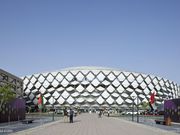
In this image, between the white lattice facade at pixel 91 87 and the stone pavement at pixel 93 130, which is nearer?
the stone pavement at pixel 93 130

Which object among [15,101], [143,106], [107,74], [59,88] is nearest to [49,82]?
[59,88]

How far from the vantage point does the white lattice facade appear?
486 feet

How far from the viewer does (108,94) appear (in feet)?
489

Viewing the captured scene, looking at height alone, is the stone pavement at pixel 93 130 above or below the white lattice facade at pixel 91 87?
below

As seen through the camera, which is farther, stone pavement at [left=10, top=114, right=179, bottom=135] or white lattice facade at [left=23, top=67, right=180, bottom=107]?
white lattice facade at [left=23, top=67, right=180, bottom=107]

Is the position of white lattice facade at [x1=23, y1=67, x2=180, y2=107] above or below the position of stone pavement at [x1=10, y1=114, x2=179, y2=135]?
above

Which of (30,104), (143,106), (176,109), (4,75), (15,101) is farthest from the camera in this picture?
(30,104)

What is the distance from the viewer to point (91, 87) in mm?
149875

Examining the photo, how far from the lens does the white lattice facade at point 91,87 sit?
14825 cm

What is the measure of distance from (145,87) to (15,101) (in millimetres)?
112151

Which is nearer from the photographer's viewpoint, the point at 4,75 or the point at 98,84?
the point at 4,75

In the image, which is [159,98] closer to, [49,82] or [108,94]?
[108,94]

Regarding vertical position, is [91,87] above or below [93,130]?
above

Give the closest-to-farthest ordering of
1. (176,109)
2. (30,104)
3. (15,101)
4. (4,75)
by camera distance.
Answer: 1. (176,109)
2. (15,101)
3. (4,75)
4. (30,104)
